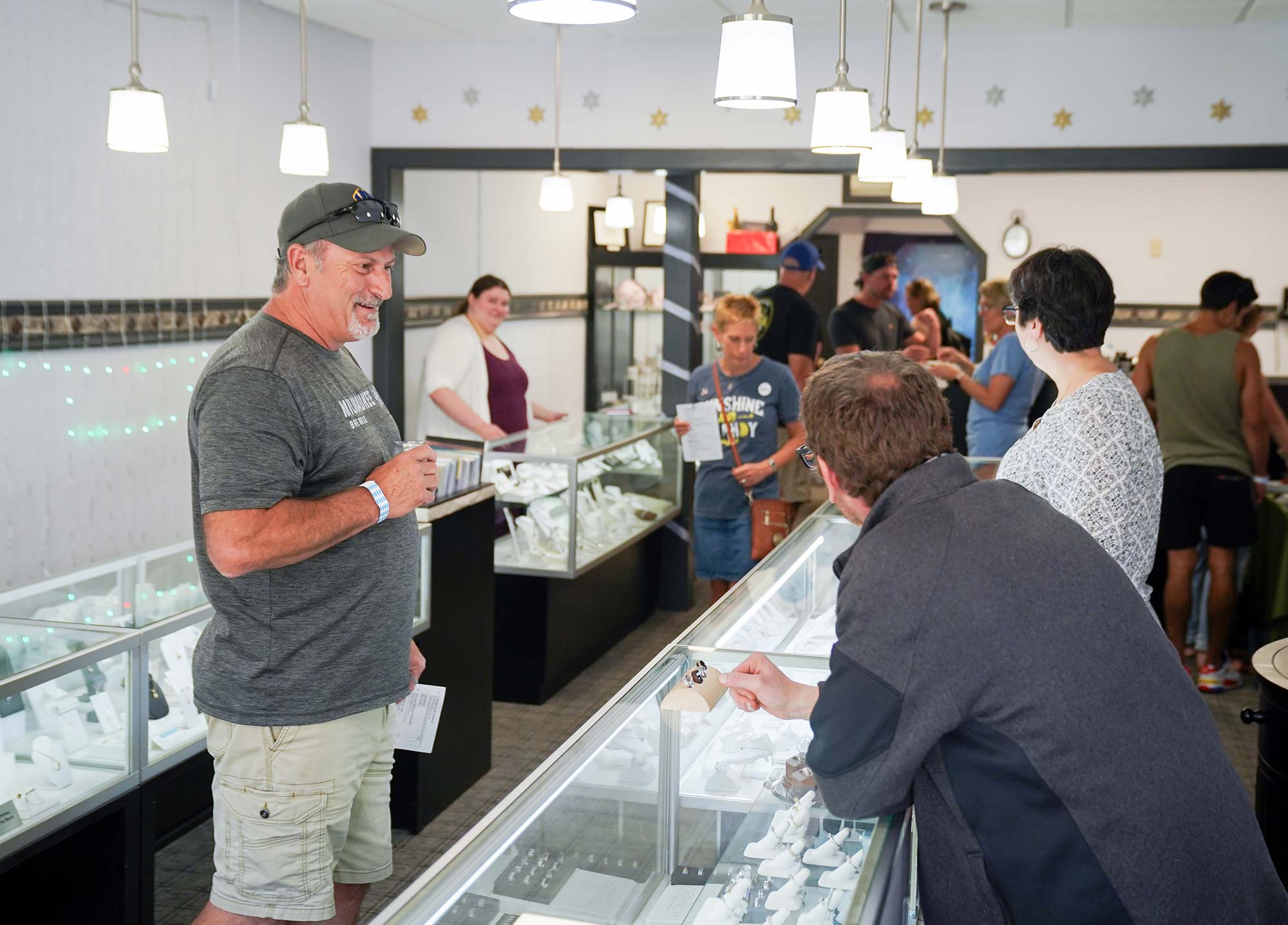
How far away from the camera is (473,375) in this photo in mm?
5664

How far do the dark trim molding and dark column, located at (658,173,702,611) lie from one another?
17 cm

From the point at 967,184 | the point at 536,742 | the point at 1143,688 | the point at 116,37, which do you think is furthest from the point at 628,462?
the point at 967,184

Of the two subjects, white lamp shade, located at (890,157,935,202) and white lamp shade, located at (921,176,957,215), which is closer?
white lamp shade, located at (890,157,935,202)

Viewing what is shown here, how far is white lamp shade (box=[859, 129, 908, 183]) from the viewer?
4.20 meters

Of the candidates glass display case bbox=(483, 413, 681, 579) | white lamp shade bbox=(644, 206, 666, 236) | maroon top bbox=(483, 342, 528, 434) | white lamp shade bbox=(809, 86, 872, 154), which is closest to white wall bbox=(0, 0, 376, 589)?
maroon top bbox=(483, 342, 528, 434)

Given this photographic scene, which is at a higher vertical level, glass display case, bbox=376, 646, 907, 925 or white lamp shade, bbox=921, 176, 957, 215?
white lamp shade, bbox=921, 176, 957, 215

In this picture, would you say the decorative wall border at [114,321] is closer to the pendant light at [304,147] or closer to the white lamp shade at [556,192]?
the pendant light at [304,147]

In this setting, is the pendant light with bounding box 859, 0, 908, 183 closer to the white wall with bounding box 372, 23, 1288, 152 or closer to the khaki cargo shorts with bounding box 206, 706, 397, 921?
Result: the white wall with bounding box 372, 23, 1288, 152

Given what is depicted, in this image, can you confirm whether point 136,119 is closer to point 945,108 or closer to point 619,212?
point 945,108

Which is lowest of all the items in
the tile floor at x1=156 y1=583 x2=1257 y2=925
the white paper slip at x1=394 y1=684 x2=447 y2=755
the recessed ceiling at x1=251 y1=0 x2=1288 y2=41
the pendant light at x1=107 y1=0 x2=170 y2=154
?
the tile floor at x1=156 y1=583 x2=1257 y2=925

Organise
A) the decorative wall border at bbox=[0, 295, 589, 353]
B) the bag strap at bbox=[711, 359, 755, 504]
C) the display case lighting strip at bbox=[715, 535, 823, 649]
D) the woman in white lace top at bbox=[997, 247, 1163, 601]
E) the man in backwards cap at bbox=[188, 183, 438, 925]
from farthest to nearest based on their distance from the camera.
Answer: the bag strap at bbox=[711, 359, 755, 504]
the decorative wall border at bbox=[0, 295, 589, 353]
the woman in white lace top at bbox=[997, 247, 1163, 601]
the display case lighting strip at bbox=[715, 535, 823, 649]
the man in backwards cap at bbox=[188, 183, 438, 925]

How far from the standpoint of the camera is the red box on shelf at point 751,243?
972 centimetres

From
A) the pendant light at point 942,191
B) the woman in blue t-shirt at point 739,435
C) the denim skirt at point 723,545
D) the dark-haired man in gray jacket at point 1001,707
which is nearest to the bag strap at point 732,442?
the woman in blue t-shirt at point 739,435

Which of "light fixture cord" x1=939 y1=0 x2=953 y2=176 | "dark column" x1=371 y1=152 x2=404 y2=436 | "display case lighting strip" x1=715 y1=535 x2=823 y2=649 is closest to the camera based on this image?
"display case lighting strip" x1=715 y1=535 x2=823 y2=649
